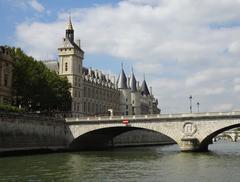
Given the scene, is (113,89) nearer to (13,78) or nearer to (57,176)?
(13,78)

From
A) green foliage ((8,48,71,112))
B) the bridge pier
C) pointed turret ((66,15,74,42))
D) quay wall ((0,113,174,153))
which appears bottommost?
the bridge pier

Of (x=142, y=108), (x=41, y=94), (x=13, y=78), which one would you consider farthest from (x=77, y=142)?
(x=142, y=108)

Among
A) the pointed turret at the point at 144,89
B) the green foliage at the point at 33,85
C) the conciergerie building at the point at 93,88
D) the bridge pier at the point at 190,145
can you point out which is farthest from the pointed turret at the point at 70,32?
the pointed turret at the point at 144,89

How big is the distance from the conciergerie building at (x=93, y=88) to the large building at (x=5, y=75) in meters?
28.1

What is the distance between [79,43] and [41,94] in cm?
3165

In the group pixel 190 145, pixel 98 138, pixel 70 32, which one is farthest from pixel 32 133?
pixel 70 32

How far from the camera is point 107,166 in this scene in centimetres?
4166

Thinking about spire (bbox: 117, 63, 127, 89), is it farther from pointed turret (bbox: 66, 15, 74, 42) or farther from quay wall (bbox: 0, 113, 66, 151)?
quay wall (bbox: 0, 113, 66, 151)

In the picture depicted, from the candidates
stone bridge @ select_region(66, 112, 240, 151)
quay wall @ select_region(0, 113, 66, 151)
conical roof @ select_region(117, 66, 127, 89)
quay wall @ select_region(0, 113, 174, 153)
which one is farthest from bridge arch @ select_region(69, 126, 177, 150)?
conical roof @ select_region(117, 66, 127, 89)

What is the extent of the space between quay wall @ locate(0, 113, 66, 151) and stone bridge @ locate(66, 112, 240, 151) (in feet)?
9.83

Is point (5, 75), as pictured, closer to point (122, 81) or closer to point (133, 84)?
point (122, 81)

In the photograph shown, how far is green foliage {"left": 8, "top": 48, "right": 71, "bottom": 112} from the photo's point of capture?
71.6 metres

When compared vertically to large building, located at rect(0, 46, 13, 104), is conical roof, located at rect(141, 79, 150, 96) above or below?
above

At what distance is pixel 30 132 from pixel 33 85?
1123 centimetres
